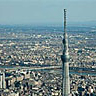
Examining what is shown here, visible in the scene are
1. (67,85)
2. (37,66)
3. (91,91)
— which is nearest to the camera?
(67,85)

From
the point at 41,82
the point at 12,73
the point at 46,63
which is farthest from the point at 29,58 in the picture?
the point at 41,82

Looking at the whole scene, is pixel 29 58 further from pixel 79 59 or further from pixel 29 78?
pixel 29 78

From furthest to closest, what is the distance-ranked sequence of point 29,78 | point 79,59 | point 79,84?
point 79,59
point 29,78
point 79,84

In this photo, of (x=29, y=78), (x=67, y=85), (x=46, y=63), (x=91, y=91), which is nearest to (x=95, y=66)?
(x=46, y=63)

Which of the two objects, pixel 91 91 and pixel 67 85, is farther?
pixel 91 91

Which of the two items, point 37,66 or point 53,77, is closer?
point 53,77

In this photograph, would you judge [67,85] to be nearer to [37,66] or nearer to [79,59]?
[37,66]

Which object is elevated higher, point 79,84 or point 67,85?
point 67,85

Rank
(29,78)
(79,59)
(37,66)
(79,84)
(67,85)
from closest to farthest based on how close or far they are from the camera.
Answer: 1. (67,85)
2. (79,84)
3. (29,78)
4. (37,66)
5. (79,59)

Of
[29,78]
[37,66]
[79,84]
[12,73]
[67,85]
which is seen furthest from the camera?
[37,66]
